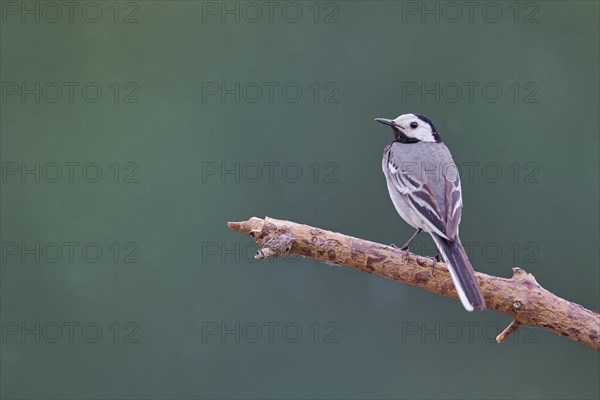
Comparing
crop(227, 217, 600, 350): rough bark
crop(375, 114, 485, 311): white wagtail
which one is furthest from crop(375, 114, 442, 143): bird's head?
crop(227, 217, 600, 350): rough bark

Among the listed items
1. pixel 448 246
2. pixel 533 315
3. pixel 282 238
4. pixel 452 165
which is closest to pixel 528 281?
pixel 533 315

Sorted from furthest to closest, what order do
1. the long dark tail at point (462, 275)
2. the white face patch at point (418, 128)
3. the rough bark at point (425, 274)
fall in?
the white face patch at point (418, 128), the rough bark at point (425, 274), the long dark tail at point (462, 275)

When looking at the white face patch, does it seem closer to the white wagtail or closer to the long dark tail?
the white wagtail

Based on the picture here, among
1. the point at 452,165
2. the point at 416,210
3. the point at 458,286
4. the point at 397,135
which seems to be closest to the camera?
the point at 458,286

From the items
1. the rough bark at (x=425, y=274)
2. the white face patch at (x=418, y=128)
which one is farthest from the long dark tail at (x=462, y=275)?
the white face patch at (x=418, y=128)

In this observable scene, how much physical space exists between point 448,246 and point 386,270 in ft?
0.78

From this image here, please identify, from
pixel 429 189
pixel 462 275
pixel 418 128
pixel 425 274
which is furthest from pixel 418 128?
pixel 462 275

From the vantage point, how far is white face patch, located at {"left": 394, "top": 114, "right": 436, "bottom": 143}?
295 centimetres

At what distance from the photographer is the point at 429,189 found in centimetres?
256

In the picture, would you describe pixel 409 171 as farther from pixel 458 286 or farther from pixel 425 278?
pixel 458 286

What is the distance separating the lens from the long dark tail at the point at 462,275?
2155 mm

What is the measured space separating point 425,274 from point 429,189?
286mm

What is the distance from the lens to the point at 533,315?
93.3 inches

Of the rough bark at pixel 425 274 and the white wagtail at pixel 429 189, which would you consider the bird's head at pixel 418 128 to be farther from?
the rough bark at pixel 425 274
